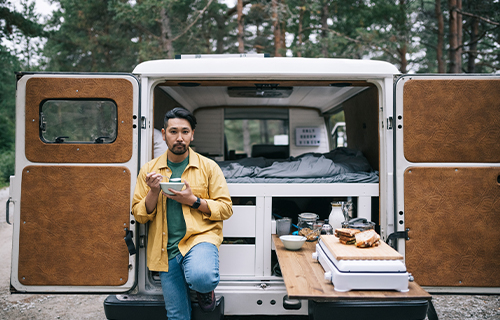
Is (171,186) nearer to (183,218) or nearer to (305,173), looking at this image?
(183,218)

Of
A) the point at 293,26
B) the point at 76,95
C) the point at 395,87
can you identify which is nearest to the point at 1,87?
the point at 293,26

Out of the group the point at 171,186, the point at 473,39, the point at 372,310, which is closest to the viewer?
the point at 372,310

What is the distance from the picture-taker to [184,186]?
251cm

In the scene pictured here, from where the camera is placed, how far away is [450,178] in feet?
8.72

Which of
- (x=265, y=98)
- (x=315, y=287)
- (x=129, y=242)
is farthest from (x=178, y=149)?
(x=265, y=98)

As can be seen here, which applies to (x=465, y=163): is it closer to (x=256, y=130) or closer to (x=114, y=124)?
(x=114, y=124)

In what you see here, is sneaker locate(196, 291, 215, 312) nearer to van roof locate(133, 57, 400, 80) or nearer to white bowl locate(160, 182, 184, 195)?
white bowl locate(160, 182, 184, 195)

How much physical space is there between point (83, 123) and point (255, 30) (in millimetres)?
13549

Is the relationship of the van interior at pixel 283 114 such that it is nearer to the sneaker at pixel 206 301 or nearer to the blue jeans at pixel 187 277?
the blue jeans at pixel 187 277

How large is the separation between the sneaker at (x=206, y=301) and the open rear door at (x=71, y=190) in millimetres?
631

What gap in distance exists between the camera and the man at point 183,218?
93.4 inches

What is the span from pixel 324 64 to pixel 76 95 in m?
1.86

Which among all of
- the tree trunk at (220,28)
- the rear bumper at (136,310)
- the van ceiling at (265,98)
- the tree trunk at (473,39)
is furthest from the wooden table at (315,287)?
the tree trunk at (220,28)

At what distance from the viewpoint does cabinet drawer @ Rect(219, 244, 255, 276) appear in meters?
2.91
